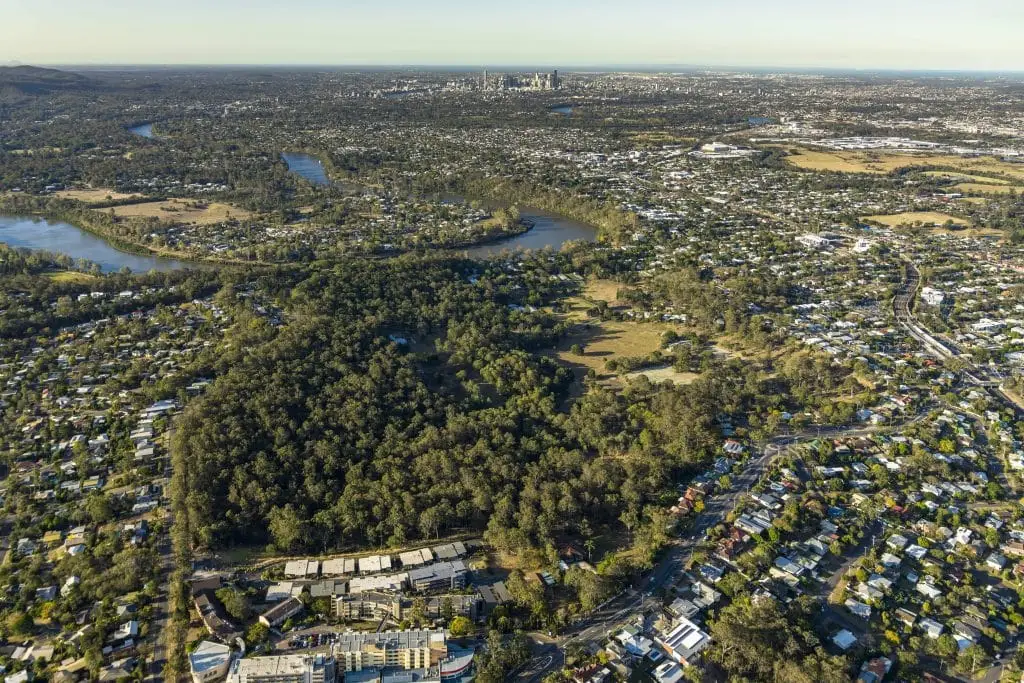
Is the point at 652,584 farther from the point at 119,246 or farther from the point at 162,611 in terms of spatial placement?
the point at 119,246

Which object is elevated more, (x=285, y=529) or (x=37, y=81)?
(x=37, y=81)

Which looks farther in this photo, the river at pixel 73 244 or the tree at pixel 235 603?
the river at pixel 73 244

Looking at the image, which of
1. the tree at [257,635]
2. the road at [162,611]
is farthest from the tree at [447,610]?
the road at [162,611]

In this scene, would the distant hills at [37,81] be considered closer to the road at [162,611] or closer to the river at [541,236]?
the river at [541,236]

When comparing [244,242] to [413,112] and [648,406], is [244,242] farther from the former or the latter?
[413,112]

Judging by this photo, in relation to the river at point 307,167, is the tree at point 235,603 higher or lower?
lower

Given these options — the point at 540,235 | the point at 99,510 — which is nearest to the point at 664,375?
the point at 99,510

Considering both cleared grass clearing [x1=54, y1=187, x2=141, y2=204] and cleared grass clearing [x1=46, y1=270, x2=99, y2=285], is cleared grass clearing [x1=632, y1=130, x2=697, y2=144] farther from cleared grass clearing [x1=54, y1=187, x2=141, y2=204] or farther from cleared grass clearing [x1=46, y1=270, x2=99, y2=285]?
cleared grass clearing [x1=46, y1=270, x2=99, y2=285]
